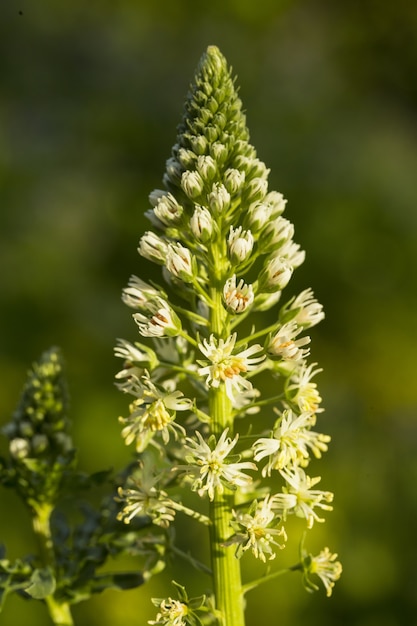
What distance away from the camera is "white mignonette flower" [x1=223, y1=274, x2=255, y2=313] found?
2.56 meters

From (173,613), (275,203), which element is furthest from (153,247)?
(173,613)

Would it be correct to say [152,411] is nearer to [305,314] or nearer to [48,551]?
[305,314]

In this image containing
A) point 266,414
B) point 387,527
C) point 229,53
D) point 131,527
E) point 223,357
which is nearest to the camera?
point 223,357

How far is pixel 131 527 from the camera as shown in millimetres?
2984

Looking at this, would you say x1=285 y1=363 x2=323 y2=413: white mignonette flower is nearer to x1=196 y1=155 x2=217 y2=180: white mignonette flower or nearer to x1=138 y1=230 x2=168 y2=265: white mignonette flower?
x1=138 y1=230 x2=168 y2=265: white mignonette flower

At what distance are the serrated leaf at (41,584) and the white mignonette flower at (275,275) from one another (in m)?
1.30

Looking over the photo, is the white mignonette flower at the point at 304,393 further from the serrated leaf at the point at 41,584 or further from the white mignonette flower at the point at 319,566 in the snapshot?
the serrated leaf at the point at 41,584

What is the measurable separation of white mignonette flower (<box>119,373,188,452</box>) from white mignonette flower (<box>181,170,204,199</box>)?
2.09ft

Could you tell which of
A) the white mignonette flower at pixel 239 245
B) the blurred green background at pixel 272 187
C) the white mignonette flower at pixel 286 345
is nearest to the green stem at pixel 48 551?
the white mignonette flower at pixel 286 345

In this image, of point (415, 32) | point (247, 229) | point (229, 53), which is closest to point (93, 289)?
point (229, 53)

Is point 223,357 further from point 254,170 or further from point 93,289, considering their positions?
point 93,289

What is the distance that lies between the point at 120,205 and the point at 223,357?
18.2ft

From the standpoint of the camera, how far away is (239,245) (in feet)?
8.60

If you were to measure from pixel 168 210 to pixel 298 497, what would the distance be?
1071 mm
